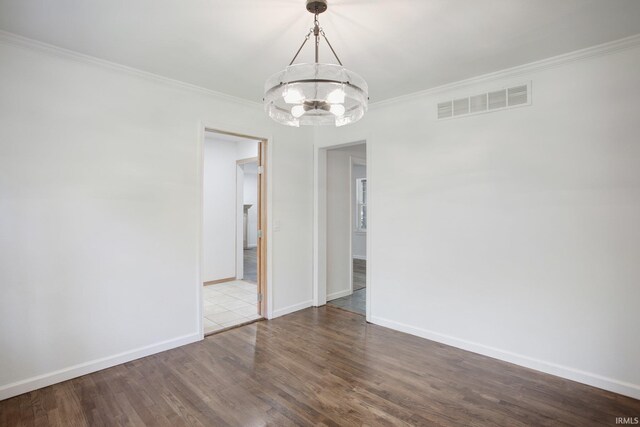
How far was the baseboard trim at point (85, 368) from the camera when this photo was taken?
2.38m

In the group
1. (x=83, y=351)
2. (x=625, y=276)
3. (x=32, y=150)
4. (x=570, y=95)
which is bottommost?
(x=83, y=351)

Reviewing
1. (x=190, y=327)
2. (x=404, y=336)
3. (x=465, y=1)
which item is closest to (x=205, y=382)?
(x=190, y=327)

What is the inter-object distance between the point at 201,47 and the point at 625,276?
3642 millimetres

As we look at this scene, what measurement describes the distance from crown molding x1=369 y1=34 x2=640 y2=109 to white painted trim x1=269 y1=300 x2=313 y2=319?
2885mm

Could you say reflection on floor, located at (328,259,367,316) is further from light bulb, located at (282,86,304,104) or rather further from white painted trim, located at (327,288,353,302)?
light bulb, located at (282,86,304,104)

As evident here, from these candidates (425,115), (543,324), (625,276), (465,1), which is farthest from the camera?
(425,115)

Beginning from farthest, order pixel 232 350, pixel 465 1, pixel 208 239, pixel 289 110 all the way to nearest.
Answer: pixel 208 239, pixel 232 350, pixel 289 110, pixel 465 1

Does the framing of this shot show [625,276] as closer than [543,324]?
Yes

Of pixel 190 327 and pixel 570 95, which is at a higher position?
pixel 570 95

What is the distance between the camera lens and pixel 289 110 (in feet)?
6.95

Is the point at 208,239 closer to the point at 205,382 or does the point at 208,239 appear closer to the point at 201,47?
the point at 205,382

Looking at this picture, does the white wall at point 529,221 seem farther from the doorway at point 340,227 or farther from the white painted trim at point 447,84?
the doorway at point 340,227

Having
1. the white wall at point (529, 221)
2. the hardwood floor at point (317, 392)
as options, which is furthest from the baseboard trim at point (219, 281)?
the white wall at point (529, 221)

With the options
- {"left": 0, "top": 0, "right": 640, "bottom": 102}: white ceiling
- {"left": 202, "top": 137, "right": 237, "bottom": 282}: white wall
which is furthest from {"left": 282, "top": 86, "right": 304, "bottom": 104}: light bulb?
{"left": 202, "top": 137, "right": 237, "bottom": 282}: white wall
